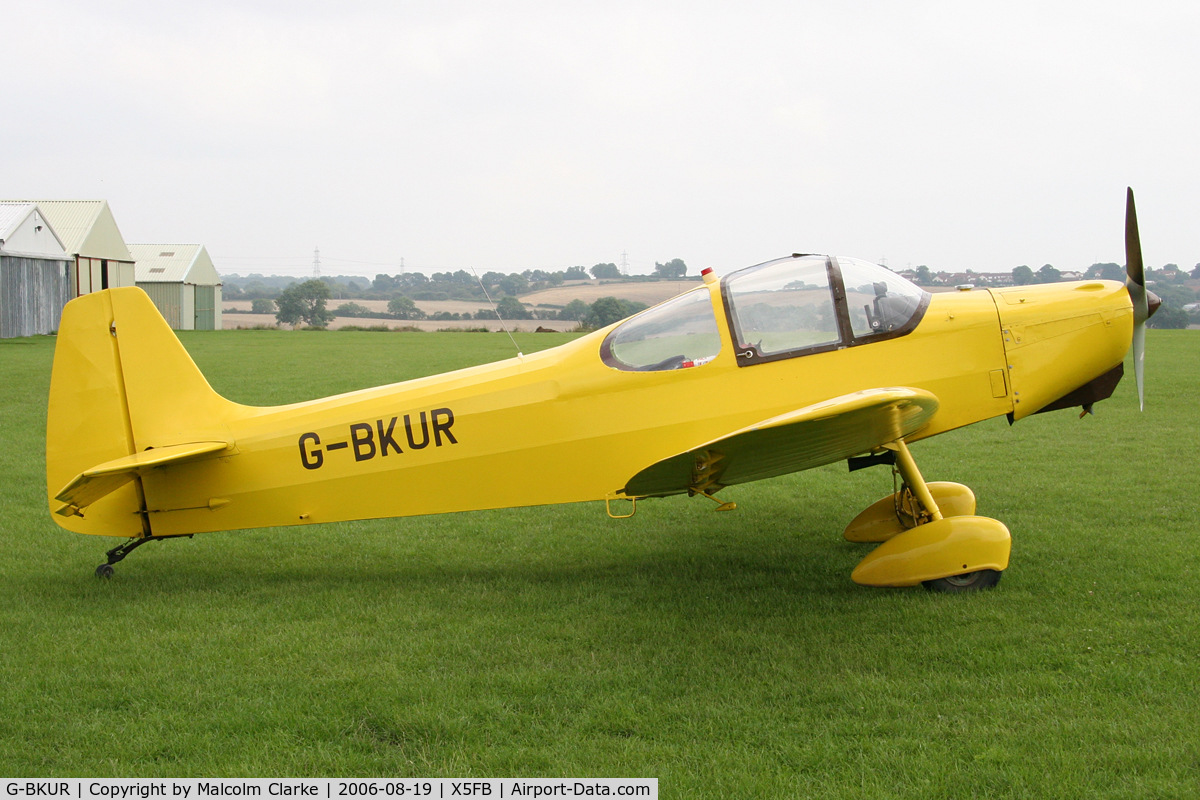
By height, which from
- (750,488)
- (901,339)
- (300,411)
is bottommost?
(750,488)

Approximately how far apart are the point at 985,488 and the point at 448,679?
6.26 meters

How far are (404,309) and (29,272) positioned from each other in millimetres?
28465

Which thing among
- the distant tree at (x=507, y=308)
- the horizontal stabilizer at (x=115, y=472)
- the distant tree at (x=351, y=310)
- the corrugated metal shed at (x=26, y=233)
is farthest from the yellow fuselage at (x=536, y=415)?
the distant tree at (x=351, y=310)

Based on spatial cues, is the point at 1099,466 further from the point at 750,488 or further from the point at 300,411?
the point at 300,411

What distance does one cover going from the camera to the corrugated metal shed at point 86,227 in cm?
3550

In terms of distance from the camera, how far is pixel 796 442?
4.55 m

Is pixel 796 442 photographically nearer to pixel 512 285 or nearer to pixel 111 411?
pixel 111 411

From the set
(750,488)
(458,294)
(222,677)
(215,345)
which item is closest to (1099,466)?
(750,488)

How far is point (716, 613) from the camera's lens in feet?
17.0

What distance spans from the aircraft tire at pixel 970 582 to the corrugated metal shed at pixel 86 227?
127 ft

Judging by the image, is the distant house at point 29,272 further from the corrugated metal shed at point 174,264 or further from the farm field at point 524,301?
the farm field at point 524,301

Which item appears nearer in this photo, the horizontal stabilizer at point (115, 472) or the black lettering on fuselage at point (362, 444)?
the horizontal stabilizer at point (115, 472)

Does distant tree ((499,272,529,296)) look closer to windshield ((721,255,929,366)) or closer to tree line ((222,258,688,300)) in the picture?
tree line ((222,258,688,300))

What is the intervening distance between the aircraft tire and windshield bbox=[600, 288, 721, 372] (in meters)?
2.09
